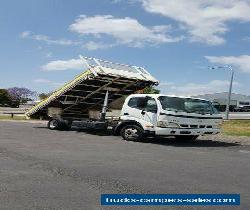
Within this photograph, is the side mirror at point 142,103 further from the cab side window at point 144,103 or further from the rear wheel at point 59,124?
the rear wheel at point 59,124

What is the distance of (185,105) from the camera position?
55.5 feet

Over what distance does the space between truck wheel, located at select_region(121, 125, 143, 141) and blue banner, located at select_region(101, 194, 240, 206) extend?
9.52 metres

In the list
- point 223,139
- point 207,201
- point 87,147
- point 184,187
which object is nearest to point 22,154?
point 87,147

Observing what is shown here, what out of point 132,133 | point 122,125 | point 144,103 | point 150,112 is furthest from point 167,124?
point 122,125

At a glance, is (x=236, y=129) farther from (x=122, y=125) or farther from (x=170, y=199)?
(x=170, y=199)

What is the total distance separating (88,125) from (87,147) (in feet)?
17.3

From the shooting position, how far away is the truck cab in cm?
1639

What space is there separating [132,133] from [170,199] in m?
10.2

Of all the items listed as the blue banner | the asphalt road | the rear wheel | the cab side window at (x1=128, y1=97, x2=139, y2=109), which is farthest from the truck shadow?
the blue banner

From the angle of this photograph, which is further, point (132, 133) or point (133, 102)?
point (133, 102)

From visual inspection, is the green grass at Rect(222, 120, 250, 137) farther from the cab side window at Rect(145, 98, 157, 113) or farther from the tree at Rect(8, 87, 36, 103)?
the tree at Rect(8, 87, 36, 103)

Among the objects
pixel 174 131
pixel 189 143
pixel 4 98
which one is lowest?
pixel 189 143

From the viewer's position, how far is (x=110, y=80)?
19.7 m

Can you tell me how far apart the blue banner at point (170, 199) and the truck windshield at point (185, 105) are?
9.09 m
